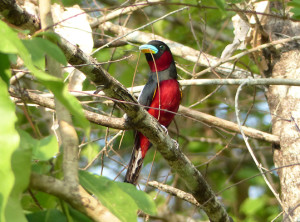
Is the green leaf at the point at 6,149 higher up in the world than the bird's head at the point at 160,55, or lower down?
higher up

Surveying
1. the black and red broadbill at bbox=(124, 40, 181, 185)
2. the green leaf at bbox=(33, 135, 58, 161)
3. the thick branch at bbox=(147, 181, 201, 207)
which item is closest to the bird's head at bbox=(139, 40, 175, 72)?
the black and red broadbill at bbox=(124, 40, 181, 185)

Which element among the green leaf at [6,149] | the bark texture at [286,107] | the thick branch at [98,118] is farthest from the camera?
the bark texture at [286,107]

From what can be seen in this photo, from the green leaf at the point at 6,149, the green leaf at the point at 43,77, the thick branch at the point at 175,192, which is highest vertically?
the green leaf at the point at 43,77

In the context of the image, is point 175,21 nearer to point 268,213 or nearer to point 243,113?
point 243,113

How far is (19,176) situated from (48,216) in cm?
20

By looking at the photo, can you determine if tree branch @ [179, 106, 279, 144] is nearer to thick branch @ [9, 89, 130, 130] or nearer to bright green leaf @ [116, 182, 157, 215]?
thick branch @ [9, 89, 130, 130]

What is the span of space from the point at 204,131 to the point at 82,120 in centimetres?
623

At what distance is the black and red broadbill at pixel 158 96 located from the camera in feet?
14.2

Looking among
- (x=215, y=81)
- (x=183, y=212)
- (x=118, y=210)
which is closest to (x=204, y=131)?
(x=183, y=212)

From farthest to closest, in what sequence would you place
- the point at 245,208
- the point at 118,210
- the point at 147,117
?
1. the point at 245,208
2. the point at 147,117
3. the point at 118,210

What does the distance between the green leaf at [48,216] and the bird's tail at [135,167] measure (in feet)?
9.49

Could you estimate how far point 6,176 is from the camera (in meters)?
0.87

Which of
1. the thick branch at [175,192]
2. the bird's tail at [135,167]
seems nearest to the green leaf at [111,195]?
the thick branch at [175,192]

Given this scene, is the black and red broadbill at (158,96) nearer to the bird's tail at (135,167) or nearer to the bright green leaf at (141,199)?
the bird's tail at (135,167)
